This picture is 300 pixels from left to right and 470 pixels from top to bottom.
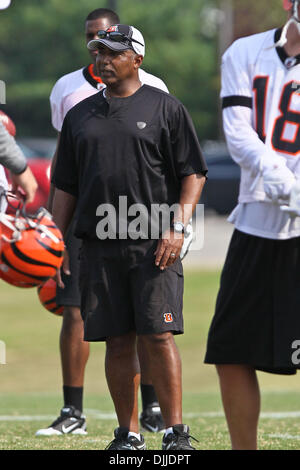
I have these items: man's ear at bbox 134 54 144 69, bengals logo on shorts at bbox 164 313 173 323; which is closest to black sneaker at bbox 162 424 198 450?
bengals logo on shorts at bbox 164 313 173 323

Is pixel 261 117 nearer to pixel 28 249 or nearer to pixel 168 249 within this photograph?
pixel 168 249

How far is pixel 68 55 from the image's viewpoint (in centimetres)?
4503

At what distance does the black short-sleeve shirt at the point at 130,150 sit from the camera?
522 cm

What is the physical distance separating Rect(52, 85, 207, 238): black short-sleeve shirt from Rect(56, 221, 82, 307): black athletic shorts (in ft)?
3.56

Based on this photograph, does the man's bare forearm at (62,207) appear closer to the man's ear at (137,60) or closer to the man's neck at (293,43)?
the man's ear at (137,60)

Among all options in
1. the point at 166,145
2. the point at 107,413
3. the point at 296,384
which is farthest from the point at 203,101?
the point at 166,145

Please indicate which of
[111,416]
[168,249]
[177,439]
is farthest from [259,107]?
[111,416]

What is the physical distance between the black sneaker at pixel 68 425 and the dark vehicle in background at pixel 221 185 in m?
18.2

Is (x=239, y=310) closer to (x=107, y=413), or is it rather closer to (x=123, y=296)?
(x=123, y=296)

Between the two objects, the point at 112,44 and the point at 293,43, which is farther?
the point at 112,44

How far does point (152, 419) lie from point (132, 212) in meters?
1.98

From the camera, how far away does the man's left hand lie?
17.1ft
